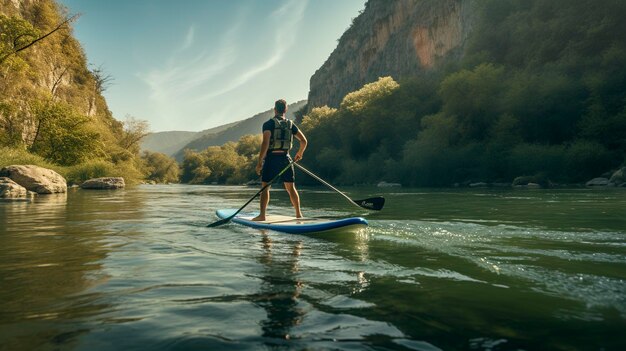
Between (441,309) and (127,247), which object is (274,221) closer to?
(127,247)

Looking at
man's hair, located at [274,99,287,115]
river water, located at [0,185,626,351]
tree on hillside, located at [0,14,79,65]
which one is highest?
tree on hillside, located at [0,14,79,65]

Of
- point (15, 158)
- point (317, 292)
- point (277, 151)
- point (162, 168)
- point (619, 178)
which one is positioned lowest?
point (317, 292)

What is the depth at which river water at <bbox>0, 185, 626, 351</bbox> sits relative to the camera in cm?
246

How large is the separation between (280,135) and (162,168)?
387ft

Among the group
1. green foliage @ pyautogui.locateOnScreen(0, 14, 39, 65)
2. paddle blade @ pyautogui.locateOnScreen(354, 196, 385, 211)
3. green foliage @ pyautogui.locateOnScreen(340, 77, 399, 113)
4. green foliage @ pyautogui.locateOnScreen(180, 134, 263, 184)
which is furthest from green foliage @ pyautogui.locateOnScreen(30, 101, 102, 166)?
green foliage @ pyautogui.locateOnScreen(180, 134, 263, 184)

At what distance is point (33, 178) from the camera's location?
21.1 metres

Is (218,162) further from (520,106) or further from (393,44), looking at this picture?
(520,106)

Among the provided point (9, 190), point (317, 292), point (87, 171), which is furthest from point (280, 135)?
point (87, 171)

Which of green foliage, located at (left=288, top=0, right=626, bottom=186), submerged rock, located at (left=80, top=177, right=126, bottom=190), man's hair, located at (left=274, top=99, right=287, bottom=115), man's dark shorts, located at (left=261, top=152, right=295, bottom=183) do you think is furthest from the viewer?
green foliage, located at (left=288, top=0, right=626, bottom=186)

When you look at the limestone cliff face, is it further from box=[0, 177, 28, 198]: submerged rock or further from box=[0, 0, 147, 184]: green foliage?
box=[0, 177, 28, 198]: submerged rock

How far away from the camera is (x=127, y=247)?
5.82 meters

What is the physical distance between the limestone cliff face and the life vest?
5579 cm

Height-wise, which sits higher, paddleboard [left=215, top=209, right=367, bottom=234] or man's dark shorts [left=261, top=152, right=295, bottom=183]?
man's dark shorts [left=261, top=152, right=295, bottom=183]

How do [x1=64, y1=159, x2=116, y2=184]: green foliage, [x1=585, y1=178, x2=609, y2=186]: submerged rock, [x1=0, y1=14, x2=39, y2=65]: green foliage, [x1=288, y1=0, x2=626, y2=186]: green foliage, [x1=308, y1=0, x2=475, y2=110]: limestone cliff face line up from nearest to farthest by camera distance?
[x1=585, y1=178, x2=609, y2=186]: submerged rock → [x1=0, y1=14, x2=39, y2=65]: green foliage → [x1=288, y1=0, x2=626, y2=186]: green foliage → [x1=64, y1=159, x2=116, y2=184]: green foliage → [x1=308, y1=0, x2=475, y2=110]: limestone cliff face
